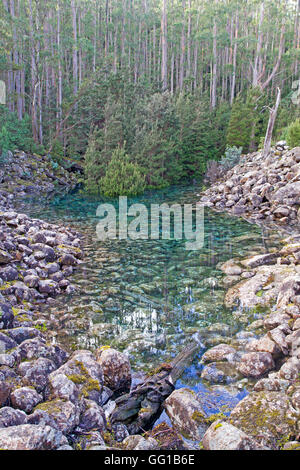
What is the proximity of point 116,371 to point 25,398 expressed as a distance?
1.03 metres

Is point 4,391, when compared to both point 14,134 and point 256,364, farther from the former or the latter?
point 14,134

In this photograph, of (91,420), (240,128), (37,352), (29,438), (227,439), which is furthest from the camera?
(240,128)

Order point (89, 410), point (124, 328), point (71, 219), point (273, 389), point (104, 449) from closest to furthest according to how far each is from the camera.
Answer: point (104, 449), point (89, 410), point (273, 389), point (124, 328), point (71, 219)

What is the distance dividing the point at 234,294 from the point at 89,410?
3589 millimetres

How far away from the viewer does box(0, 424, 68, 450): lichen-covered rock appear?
242cm

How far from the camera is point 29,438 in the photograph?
246 cm

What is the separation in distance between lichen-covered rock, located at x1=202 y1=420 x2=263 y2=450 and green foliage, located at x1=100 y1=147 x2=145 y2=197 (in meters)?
15.7

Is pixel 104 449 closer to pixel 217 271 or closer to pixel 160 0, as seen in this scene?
pixel 217 271

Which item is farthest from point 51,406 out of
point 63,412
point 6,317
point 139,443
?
point 6,317

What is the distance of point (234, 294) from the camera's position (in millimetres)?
6168

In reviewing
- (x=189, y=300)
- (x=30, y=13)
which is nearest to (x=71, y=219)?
(x=189, y=300)

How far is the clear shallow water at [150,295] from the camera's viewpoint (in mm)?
4770

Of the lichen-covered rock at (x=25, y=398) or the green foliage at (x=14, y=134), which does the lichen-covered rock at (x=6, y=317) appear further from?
the green foliage at (x=14, y=134)

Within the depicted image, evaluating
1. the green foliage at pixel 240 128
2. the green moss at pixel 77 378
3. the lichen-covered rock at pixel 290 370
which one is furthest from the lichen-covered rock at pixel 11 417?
the green foliage at pixel 240 128
